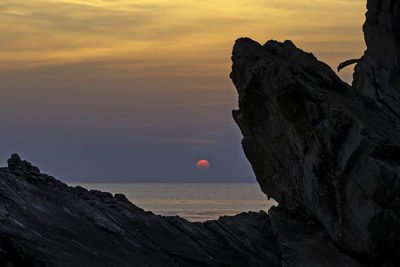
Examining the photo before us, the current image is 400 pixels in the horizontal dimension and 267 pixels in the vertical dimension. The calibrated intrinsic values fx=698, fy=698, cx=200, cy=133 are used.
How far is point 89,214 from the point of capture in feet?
124

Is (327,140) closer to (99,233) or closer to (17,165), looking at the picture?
(99,233)

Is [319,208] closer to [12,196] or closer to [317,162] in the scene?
[317,162]

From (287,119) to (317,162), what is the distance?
11.7 feet

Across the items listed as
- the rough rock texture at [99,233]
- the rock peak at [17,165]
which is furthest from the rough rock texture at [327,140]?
the rock peak at [17,165]

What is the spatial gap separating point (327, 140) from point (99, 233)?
41.7 feet

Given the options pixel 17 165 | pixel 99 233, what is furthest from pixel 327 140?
pixel 17 165

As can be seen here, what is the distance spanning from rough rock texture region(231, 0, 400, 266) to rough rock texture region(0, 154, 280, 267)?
2.64 meters

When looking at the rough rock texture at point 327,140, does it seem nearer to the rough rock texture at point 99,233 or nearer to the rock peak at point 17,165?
the rough rock texture at point 99,233

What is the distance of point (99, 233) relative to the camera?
3625cm

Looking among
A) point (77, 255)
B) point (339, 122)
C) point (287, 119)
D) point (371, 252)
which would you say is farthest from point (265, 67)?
point (77, 255)

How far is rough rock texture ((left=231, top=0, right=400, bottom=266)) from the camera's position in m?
33.7

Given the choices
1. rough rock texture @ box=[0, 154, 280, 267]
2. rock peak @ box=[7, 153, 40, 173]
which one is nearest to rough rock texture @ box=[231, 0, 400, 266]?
rough rock texture @ box=[0, 154, 280, 267]

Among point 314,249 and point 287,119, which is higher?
point 287,119

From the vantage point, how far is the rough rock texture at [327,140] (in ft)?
111
